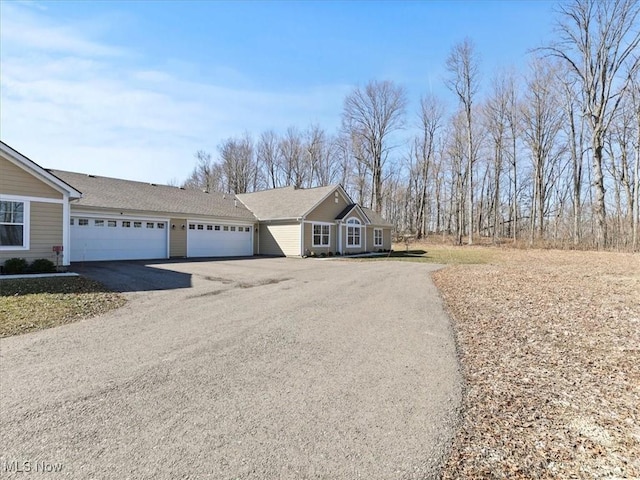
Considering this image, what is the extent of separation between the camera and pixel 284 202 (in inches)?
1003

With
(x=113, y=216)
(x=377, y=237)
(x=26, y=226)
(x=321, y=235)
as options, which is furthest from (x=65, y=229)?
(x=377, y=237)

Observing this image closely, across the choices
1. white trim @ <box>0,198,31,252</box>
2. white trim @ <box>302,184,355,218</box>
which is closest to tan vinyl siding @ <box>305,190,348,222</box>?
white trim @ <box>302,184,355,218</box>

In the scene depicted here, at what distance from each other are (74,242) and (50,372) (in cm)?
1427

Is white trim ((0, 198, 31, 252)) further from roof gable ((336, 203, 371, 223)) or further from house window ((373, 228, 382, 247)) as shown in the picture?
house window ((373, 228, 382, 247))

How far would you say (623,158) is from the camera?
95.5 ft

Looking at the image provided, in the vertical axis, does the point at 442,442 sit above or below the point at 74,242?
below

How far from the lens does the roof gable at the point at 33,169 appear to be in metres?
11.5

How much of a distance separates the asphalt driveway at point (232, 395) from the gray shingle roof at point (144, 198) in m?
12.5

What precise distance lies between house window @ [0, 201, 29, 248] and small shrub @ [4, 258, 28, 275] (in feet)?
2.11

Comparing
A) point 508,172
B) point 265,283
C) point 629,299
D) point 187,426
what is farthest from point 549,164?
point 187,426

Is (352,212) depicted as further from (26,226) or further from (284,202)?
(26,226)

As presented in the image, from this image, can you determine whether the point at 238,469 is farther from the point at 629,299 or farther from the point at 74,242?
the point at 74,242

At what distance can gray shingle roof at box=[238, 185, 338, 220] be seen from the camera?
23.5 meters

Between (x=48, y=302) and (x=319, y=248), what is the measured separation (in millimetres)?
17156
